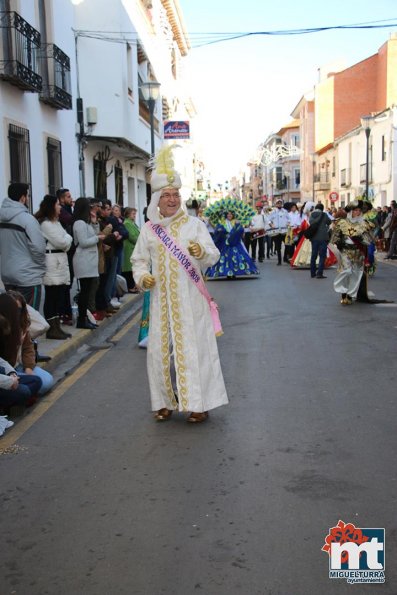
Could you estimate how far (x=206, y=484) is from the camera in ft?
13.9

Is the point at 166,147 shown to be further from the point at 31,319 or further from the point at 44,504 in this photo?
the point at 44,504

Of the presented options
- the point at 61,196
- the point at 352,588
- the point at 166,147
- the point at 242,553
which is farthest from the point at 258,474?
the point at 61,196

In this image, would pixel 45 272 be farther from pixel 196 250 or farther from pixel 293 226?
pixel 293 226

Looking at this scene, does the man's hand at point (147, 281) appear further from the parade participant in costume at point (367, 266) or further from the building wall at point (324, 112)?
the building wall at point (324, 112)

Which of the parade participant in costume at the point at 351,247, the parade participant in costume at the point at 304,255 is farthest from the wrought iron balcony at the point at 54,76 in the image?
the parade participant in costume at the point at 304,255

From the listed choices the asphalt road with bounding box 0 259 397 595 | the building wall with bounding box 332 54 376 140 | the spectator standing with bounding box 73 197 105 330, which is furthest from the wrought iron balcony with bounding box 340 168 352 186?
the asphalt road with bounding box 0 259 397 595

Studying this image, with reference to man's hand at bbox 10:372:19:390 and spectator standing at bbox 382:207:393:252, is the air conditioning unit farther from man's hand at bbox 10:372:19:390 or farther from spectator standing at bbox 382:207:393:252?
man's hand at bbox 10:372:19:390

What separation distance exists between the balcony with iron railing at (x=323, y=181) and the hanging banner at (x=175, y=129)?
4016 cm

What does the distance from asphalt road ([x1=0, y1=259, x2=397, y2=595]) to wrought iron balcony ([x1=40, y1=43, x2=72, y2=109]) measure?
9040 millimetres

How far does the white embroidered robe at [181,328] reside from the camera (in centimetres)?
541

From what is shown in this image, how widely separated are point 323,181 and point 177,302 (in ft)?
195

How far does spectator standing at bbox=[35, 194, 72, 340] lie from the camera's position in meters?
8.68

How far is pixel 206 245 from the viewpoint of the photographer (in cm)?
548

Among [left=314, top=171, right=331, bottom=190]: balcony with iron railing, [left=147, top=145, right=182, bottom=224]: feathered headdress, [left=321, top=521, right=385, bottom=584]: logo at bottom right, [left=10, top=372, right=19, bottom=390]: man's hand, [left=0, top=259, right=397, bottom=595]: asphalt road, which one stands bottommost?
[left=0, top=259, right=397, bottom=595]: asphalt road
